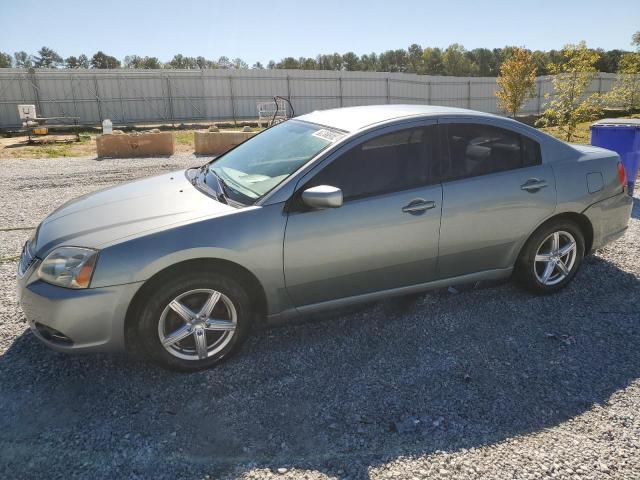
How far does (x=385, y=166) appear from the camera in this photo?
3.56m

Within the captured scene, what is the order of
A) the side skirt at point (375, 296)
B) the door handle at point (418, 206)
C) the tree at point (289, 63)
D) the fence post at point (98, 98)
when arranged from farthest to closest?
the tree at point (289, 63), the fence post at point (98, 98), the door handle at point (418, 206), the side skirt at point (375, 296)

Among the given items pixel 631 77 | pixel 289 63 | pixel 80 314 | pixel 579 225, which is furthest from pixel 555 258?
pixel 289 63

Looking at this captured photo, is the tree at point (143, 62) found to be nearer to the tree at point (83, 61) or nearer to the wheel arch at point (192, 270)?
the tree at point (83, 61)

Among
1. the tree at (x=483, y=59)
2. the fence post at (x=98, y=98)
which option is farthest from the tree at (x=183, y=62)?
the fence post at (x=98, y=98)

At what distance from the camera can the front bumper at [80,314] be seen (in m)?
2.87

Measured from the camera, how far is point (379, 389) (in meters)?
3.10

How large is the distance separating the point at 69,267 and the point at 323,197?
1586mm

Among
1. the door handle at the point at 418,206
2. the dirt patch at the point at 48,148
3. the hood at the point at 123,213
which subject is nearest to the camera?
the hood at the point at 123,213

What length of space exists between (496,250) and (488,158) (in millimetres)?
736

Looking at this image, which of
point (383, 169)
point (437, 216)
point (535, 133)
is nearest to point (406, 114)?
point (383, 169)

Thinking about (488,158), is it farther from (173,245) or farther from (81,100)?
(81,100)

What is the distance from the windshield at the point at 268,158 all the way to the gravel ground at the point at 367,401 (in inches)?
45.4

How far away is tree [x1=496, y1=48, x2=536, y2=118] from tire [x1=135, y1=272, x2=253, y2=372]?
28276 mm

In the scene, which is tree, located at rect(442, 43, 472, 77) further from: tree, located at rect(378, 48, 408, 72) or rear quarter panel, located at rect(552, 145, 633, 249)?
rear quarter panel, located at rect(552, 145, 633, 249)
